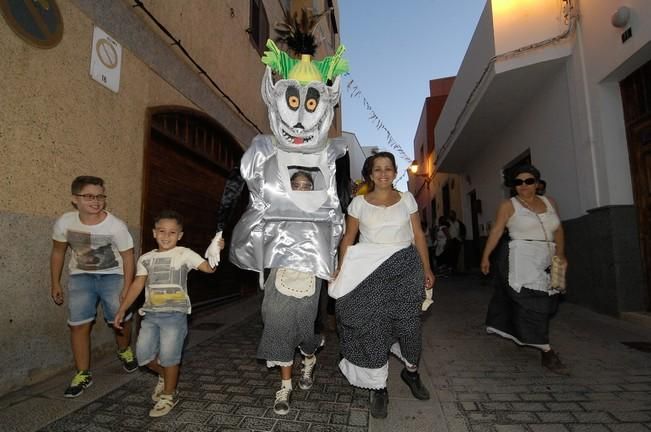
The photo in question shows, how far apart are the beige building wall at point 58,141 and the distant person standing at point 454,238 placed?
8.14 metres

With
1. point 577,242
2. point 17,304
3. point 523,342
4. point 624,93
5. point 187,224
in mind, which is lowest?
point 523,342

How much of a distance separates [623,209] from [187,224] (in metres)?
5.74

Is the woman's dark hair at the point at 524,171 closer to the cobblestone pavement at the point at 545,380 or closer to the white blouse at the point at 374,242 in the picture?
the white blouse at the point at 374,242

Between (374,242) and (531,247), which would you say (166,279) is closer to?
(374,242)

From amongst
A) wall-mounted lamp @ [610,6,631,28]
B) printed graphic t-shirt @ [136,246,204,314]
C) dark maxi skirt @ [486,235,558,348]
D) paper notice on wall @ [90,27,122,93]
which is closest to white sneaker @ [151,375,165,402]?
printed graphic t-shirt @ [136,246,204,314]

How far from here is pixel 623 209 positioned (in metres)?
4.77

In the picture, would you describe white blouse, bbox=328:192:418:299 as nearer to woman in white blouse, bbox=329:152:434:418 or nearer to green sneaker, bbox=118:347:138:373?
woman in white blouse, bbox=329:152:434:418

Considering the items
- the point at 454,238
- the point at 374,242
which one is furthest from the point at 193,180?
the point at 454,238

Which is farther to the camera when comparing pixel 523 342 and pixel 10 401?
pixel 523 342

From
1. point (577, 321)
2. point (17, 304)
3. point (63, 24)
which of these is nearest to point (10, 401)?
point (17, 304)

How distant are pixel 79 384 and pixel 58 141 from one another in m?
1.91

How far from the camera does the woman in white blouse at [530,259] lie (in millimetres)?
3291

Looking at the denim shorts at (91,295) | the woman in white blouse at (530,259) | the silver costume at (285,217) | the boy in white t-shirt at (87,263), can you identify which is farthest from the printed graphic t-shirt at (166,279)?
the woman in white blouse at (530,259)

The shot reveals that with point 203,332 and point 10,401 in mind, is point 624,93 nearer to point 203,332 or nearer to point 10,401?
point 203,332
